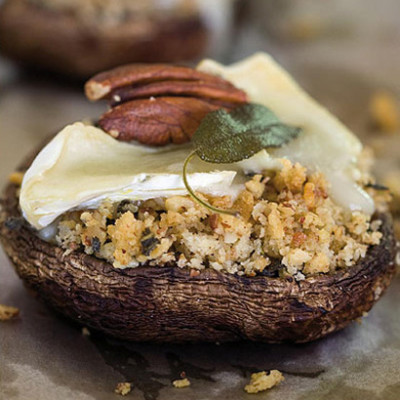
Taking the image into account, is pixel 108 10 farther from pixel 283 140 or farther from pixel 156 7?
pixel 283 140

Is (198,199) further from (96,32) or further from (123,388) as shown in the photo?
(96,32)

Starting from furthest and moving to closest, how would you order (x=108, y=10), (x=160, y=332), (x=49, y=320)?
(x=108, y=10) → (x=49, y=320) → (x=160, y=332)

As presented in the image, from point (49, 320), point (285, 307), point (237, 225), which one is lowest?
point (49, 320)

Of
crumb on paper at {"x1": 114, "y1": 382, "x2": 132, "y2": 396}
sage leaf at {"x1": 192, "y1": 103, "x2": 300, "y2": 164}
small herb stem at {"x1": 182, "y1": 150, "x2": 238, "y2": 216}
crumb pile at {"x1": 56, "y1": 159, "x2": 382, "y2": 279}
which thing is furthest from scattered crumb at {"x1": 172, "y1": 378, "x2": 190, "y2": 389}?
sage leaf at {"x1": 192, "y1": 103, "x2": 300, "y2": 164}

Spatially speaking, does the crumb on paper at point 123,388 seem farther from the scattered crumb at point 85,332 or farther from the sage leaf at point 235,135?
the sage leaf at point 235,135

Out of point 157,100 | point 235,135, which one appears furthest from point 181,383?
point 157,100

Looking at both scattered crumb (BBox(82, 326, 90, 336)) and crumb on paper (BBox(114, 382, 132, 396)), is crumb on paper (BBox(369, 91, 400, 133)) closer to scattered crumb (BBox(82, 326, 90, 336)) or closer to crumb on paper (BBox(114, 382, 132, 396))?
scattered crumb (BBox(82, 326, 90, 336))

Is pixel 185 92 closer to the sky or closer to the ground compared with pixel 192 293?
closer to the sky

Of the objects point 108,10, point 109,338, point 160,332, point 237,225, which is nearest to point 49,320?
point 109,338
